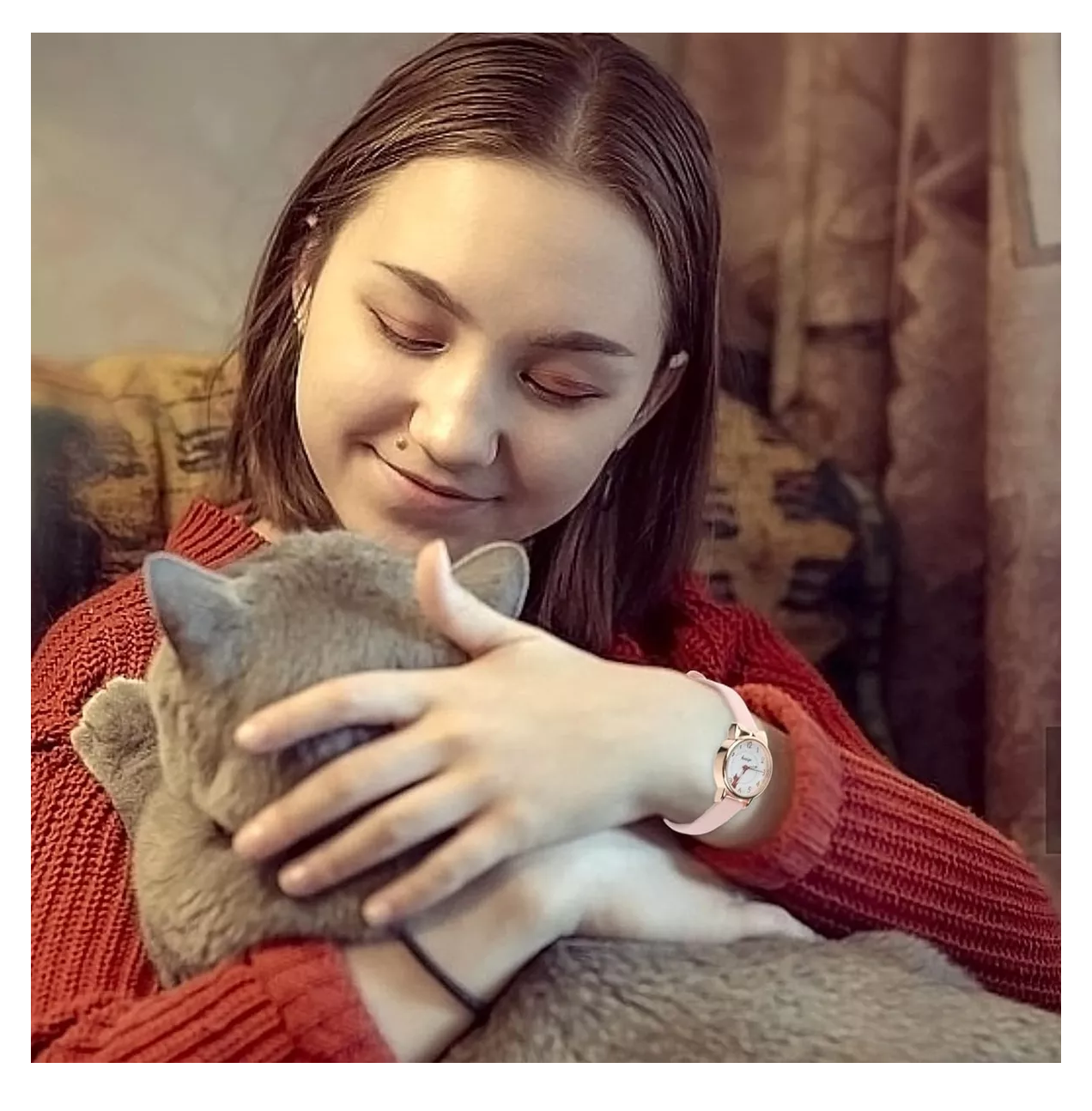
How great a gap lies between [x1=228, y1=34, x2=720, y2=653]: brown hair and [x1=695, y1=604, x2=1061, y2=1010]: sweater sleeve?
84mm

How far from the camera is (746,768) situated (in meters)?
0.68

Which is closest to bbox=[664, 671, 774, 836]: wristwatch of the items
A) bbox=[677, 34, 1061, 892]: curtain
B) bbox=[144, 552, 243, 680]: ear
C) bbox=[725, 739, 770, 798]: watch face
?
bbox=[725, 739, 770, 798]: watch face

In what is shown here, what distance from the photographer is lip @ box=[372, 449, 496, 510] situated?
686 millimetres

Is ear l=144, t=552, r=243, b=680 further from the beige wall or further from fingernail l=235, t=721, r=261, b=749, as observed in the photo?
the beige wall

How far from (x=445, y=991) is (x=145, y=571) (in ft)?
0.80

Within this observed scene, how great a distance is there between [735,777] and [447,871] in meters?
0.15

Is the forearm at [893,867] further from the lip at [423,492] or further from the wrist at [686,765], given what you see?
the lip at [423,492]

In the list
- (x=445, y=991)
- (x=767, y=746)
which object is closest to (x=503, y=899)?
(x=445, y=991)

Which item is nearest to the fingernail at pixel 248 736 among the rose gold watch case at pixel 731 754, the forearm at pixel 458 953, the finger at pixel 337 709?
the finger at pixel 337 709

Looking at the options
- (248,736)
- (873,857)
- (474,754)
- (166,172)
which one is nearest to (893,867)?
(873,857)

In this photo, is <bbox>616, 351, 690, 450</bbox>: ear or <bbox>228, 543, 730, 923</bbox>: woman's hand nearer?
<bbox>228, 543, 730, 923</bbox>: woman's hand
